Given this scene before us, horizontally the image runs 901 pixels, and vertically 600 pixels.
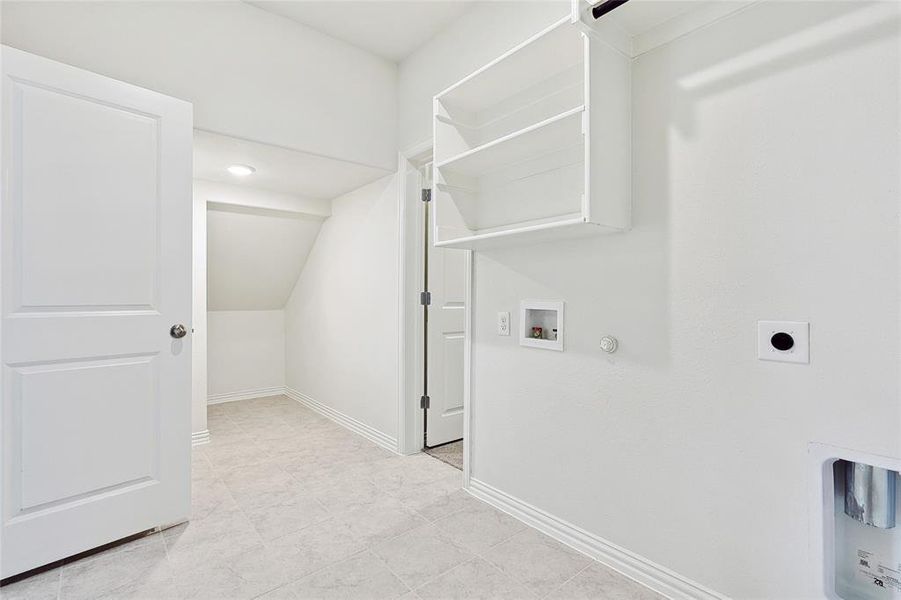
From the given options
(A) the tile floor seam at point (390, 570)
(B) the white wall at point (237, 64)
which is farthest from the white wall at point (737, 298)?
(B) the white wall at point (237, 64)

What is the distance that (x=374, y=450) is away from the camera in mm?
2957

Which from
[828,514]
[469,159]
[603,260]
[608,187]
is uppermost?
[469,159]

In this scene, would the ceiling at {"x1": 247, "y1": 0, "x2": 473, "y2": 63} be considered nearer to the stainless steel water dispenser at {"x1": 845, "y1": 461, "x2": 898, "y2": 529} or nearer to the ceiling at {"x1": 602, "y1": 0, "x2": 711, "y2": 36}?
the ceiling at {"x1": 602, "y1": 0, "x2": 711, "y2": 36}

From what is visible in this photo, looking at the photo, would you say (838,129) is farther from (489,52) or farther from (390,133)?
(390,133)

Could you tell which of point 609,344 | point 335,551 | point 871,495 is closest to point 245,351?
point 335,551

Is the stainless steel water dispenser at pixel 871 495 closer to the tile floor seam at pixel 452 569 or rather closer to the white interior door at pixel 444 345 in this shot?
the tile floor seam at pixel 452 569

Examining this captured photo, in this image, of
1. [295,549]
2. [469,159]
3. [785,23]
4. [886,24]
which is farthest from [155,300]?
[886,24]

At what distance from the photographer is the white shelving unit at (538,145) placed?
149 centimetres

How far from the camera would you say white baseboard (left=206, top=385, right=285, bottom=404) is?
13.7 feet

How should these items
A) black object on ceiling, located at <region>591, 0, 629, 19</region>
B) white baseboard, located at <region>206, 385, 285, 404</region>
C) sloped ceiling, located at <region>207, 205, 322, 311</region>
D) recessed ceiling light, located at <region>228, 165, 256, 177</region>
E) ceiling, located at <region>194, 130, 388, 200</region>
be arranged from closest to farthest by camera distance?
black object on ceiling, located at <region>591, 0, 629, 19</region> → ceiling, located at <region>194, 130, 388, 200</region> → recessed ceiling light, located at <region>228, 165, 256, 177</region> → sloped ceiling, located at <region>207, 205, 322, 311</region> → white baseboard, located at <region>206, 385, 285, 404</region>

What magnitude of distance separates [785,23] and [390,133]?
2190 millimetres

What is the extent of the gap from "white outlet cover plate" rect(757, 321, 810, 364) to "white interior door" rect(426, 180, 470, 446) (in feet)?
6.05

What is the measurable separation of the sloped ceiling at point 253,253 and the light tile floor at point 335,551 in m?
1.86

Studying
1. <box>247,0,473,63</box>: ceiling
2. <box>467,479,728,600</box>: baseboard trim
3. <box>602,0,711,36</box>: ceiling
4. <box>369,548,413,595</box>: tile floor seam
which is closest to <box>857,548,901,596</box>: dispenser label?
<box>467,479,728,600</box>: baseboard trim
